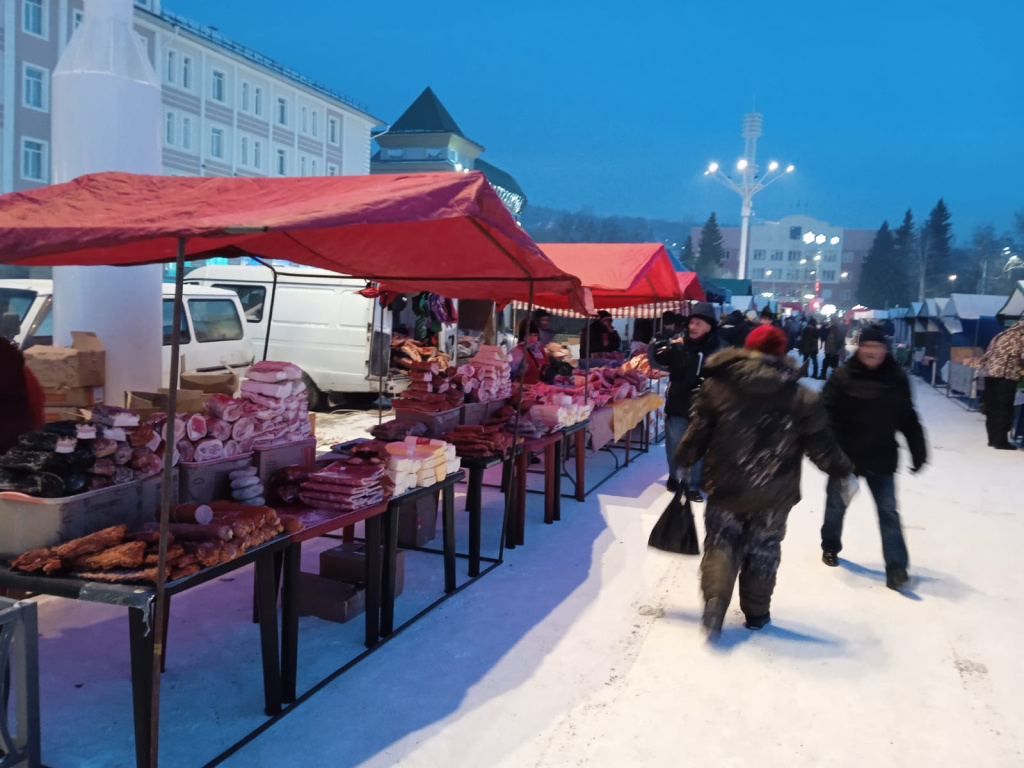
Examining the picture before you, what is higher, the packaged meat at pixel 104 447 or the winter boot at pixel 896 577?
the packaged meat at pixel 104 447

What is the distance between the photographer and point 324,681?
4.07m

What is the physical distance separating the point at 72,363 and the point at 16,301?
8.82 ft

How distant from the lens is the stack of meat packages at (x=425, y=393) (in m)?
6.38

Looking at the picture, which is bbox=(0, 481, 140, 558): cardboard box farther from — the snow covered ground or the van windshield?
the van windshield

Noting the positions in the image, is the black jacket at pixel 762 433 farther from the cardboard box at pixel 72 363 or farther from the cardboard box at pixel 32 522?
the cardboard box at pixel 72 363

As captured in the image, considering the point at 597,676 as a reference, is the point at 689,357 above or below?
above

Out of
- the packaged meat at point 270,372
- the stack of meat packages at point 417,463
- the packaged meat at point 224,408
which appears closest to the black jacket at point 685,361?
the stack of meat packages at point 417,463

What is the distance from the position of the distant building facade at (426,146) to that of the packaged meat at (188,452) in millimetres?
55229

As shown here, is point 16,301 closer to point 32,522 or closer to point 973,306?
point 32,522

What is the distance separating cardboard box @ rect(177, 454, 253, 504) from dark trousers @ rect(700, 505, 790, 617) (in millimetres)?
2784

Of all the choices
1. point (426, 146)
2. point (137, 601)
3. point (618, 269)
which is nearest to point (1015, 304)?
point (618, 269)

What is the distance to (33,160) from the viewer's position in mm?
28797

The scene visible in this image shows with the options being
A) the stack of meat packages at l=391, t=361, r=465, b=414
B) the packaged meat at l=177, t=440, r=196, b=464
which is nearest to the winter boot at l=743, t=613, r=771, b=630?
the stack of meat packages at l=391, t=361, r=465, b=414

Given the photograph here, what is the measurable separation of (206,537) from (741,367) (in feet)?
9.78
